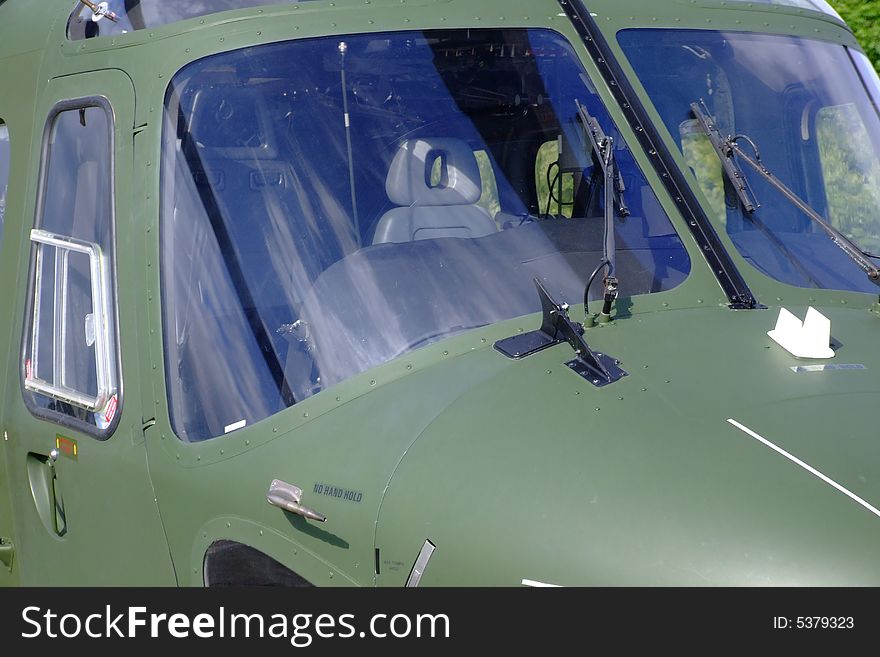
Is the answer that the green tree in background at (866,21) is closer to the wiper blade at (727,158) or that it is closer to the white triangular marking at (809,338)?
the wiper blade at (727,158)

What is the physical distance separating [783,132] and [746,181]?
0.41 meters

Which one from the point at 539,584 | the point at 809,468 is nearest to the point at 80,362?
the point at 539,584

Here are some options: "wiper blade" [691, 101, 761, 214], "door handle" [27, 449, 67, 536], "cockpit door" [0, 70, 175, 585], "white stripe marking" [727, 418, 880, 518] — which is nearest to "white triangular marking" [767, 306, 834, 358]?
"white stripe marking" [727, 418, 880, 518]

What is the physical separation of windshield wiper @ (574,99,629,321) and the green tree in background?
22.4 ft

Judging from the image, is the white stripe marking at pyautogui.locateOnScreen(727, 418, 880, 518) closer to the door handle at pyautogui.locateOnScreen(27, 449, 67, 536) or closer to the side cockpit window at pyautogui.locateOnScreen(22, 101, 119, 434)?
the side cockpit window at pyautogui.locateOnScreen(22, 101, 119, 434)

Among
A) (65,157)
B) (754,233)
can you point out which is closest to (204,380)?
(65,157)

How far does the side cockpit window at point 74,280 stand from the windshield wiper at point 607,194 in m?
1.35

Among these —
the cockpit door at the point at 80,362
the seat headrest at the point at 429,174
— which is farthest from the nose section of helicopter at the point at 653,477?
the cockpit door at the point at 80,362

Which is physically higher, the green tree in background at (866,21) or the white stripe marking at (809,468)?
the white stripe marking at (809,468)

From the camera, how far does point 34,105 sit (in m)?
3.97

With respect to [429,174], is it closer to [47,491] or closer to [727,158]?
[727,158]

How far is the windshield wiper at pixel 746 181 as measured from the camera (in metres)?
3.22
